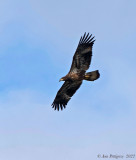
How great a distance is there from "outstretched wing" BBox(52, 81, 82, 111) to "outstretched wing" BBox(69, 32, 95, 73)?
107 cm

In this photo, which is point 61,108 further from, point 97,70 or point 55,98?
point 97,70

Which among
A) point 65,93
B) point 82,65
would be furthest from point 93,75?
point 65,93

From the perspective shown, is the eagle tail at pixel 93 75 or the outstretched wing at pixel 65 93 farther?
the outstretched wing at pixel 65 93

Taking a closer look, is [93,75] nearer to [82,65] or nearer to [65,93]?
[82,65]

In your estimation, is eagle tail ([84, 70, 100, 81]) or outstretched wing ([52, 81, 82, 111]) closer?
eagle tail ([84, 70, 100, 81])

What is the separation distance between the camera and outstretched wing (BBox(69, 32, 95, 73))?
24.6 m

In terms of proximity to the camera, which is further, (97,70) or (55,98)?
(55,98)

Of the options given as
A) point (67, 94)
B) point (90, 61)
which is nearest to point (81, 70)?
point (90, 61)

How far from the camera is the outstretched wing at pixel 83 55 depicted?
2461cm

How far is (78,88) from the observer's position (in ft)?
84.7

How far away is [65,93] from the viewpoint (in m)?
26.4

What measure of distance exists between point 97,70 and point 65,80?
6.95 feet

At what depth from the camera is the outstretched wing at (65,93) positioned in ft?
84.5

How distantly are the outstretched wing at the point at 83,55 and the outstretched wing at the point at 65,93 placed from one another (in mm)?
1074
